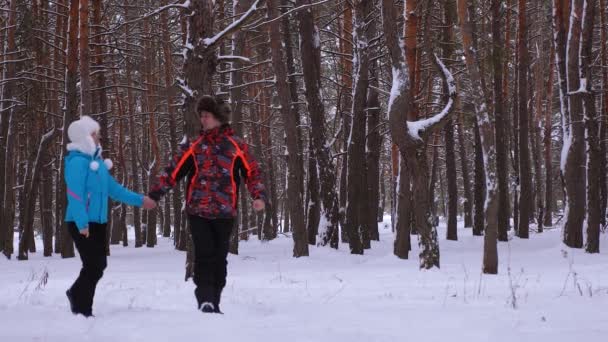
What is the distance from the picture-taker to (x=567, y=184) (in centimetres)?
1541

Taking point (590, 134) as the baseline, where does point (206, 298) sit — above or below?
below

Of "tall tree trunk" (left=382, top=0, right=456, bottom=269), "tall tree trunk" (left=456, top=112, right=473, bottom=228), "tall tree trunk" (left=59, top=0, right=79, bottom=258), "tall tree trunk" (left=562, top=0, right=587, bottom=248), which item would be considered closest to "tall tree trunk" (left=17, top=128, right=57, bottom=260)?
"tall tree trunk" (left=59, top=0, right=79, bottom=258)

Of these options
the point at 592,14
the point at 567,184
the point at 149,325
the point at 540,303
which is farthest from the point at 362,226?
the point at 149,325

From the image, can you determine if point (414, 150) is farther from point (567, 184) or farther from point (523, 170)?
point (523, 170)

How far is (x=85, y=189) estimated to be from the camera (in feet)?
15.3

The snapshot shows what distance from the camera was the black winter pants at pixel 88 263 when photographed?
185 inches

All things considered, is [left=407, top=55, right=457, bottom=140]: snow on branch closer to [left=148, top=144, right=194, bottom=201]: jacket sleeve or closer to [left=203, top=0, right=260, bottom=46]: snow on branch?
[left=203, top=0, right=260, bottom=46]: snow on branch

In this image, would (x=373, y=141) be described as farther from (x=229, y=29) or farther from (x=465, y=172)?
(x=229, y=29)

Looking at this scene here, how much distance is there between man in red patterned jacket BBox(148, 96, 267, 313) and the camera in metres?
4.91

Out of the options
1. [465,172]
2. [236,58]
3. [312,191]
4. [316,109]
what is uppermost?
[236,58]

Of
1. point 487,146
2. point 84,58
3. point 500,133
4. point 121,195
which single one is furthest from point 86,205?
point 500,133

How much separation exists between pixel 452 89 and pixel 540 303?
5.67 m

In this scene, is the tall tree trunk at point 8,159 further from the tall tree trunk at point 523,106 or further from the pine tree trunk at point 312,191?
the tall tree trunk at point 523,106

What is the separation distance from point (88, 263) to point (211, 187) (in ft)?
3.60
